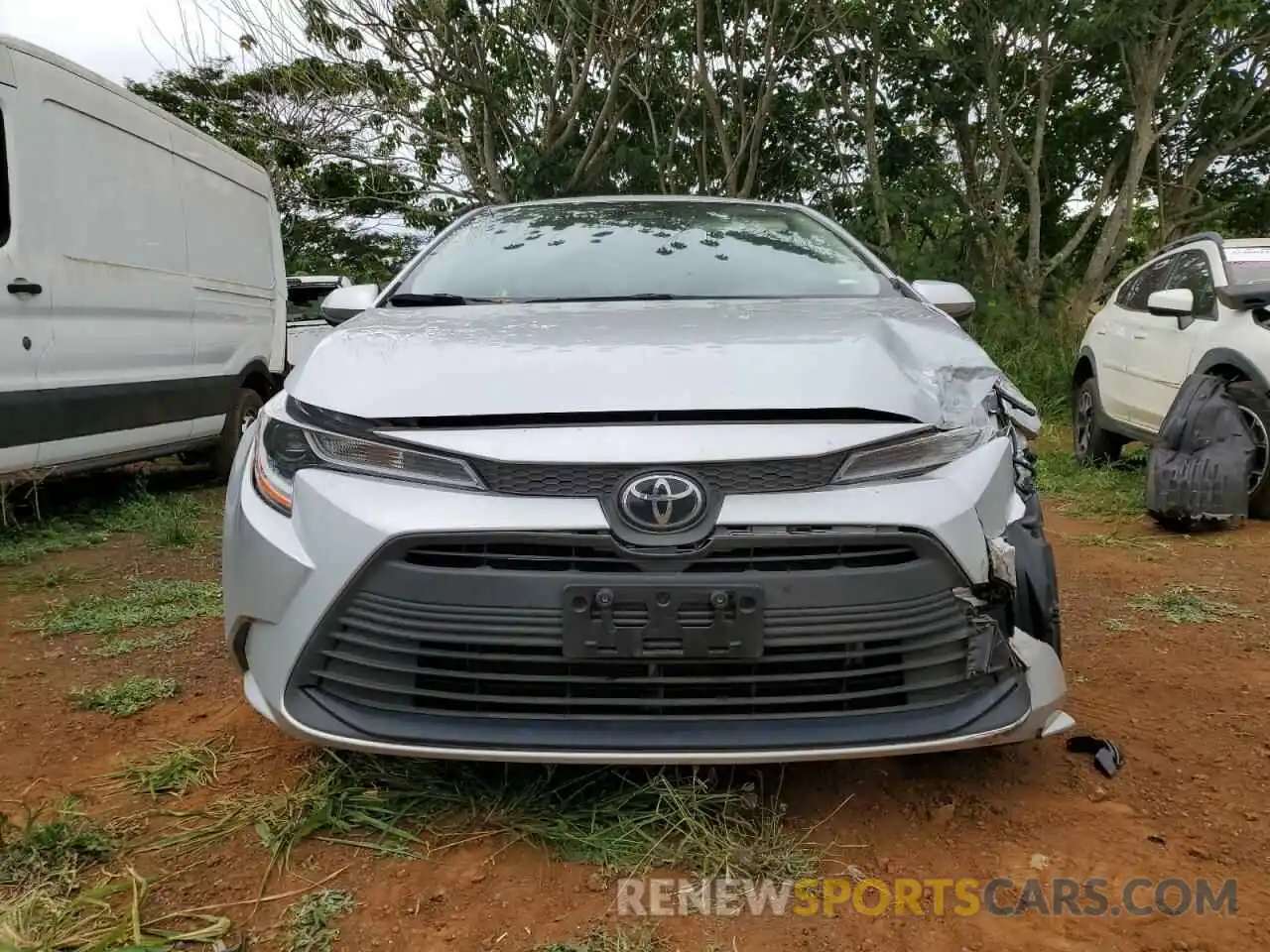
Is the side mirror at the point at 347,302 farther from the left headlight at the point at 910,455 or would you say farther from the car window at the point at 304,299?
the car window at the point at 304,299

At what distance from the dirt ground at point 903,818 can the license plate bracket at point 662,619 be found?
1.50 ft

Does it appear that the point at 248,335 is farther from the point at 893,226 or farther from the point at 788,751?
the point at 893,226

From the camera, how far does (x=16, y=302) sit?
407 cm

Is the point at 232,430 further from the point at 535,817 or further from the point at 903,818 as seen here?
the point at 903,818

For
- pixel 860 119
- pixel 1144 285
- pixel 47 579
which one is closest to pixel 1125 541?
pixel 1144 285

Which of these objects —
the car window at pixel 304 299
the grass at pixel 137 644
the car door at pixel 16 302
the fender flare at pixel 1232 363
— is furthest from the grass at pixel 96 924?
the car window at pixel 304 299

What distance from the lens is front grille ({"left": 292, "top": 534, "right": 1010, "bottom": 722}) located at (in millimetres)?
1693

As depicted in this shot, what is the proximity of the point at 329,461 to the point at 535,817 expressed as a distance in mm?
813

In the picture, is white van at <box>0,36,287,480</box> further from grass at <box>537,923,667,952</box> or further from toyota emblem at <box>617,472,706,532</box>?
grass at <box>537,923,667,952</box>

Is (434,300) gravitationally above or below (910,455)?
above

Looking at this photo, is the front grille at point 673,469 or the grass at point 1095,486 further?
the grass at point 1095,486

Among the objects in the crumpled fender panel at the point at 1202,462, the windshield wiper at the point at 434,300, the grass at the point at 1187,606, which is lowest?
the grass at the point at 1187,606

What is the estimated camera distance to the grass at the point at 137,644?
122 inches

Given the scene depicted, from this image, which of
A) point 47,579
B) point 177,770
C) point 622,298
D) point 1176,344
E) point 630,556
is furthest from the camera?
point 1176,344
